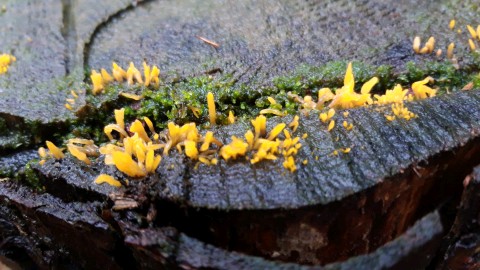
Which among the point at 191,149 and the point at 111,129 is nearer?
the point at 191,149

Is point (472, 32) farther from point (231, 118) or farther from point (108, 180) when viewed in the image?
point (108, 180)

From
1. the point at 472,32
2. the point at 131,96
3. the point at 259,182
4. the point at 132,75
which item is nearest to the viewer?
the point at 259,182

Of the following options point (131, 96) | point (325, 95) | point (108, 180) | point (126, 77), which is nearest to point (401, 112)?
point (325, 95)

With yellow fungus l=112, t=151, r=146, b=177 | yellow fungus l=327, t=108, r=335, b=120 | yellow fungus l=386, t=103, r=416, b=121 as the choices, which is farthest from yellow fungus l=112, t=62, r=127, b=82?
yellow fungus l=386, t=103, r=416, b=121

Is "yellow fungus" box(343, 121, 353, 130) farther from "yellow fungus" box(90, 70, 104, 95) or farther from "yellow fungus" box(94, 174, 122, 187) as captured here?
"yellow fungus" box(90, 70, 104, 95)


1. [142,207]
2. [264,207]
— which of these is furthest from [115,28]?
[264,207]

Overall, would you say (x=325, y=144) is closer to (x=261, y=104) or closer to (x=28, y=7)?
(x=261, y=104)

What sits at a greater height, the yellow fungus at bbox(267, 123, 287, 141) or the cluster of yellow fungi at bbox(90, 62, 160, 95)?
the cluster of yellow fungi at bbox(90, 62, 160, 95)
